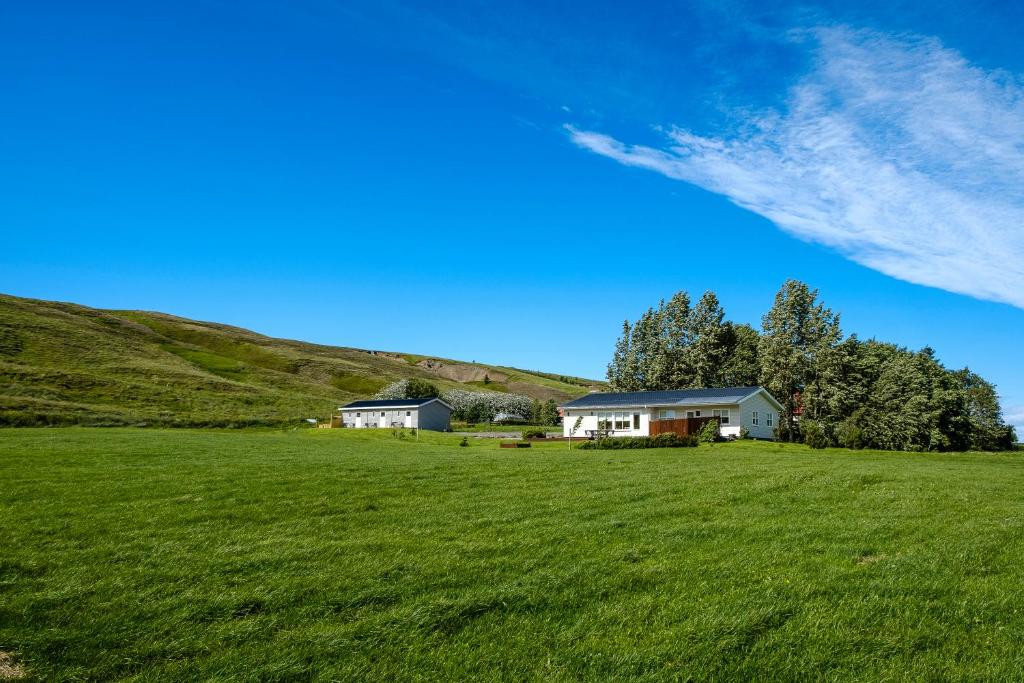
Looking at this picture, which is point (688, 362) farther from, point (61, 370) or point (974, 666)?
point (61, 370)

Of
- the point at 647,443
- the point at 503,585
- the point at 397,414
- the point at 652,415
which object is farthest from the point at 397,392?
the point at 503,585

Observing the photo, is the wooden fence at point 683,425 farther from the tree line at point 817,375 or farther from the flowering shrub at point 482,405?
the flowering shrub at point 482,405

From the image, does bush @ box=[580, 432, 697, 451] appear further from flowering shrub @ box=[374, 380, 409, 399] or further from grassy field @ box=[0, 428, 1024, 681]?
flowering shrub @ box=[374, 380, 409, 399]

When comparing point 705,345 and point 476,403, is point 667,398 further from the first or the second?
point 476,403

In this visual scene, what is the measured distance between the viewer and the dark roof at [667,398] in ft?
183

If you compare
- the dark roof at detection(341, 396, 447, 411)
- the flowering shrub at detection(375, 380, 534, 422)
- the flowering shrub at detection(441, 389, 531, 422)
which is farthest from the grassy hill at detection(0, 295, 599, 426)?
the flowering shrub at detection(441, 389, 531, 422)

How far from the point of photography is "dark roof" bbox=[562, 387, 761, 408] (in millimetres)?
55812

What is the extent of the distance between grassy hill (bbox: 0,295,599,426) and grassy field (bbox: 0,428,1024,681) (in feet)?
153

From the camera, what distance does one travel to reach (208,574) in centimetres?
765

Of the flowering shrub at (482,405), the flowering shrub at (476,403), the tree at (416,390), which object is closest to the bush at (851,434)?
the flowering shrub at (476,403)

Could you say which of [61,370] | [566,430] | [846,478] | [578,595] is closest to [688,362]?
[566,430]

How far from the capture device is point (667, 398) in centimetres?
5966

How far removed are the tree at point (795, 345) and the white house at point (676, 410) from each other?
3041 millimetres

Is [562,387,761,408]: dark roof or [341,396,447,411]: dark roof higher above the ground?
[562,387,761,408]: dark roof
